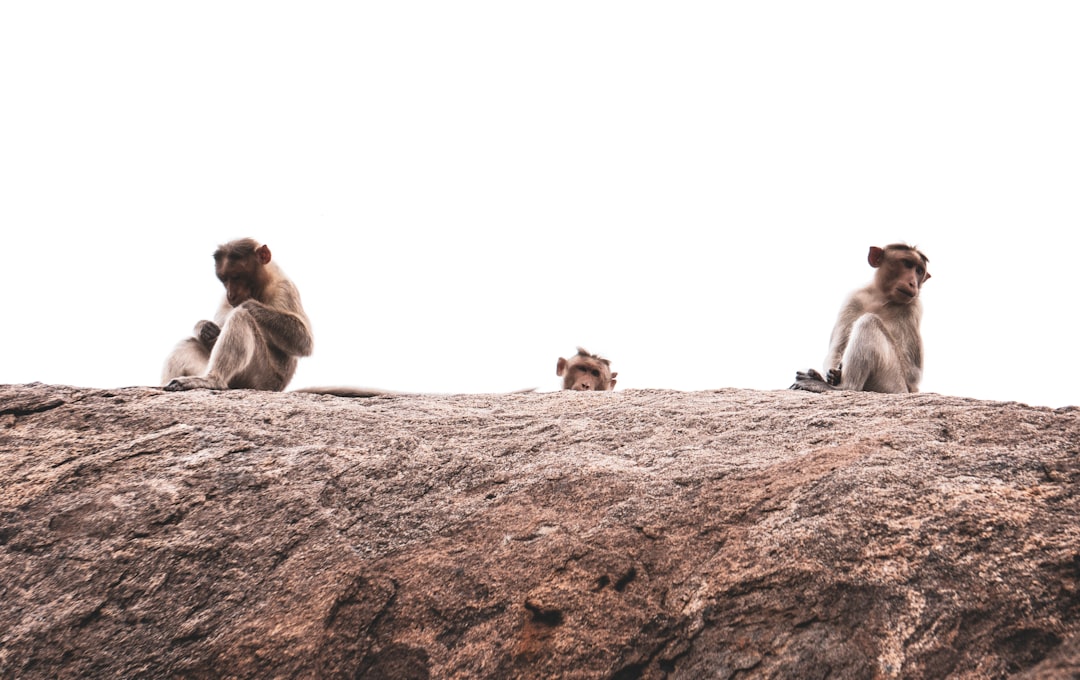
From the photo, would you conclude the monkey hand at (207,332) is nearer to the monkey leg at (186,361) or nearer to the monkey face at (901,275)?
the monkey leg at (186,361)

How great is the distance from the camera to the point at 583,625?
3.78 meters

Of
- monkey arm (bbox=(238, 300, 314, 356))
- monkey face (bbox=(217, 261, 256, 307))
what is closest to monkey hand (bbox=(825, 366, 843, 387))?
monkey arm (bbox=(238, 300, 314, 356))

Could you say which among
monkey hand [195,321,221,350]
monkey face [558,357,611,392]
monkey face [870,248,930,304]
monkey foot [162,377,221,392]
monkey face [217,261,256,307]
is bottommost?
monkey foot [162,377,221,392]

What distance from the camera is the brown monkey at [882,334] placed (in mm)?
7926

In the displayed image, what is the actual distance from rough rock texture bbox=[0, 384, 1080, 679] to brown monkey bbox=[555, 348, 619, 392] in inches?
280

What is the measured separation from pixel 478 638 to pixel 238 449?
77.6 inches

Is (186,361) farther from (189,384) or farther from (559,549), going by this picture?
(559,549)

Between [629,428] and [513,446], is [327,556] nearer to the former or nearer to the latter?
[513,446]

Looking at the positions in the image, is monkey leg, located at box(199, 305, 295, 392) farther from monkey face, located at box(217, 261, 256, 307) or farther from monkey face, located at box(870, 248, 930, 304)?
monkey face, located at box(870, 248, 930, 304)

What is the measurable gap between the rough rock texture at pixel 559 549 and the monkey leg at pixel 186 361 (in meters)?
3.06

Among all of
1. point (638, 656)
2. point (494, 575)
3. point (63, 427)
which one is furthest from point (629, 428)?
point (63, 427)

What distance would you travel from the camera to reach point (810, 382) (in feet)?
25.7

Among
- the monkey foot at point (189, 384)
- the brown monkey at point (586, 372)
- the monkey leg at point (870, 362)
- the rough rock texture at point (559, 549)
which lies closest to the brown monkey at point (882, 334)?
the monkey leg at point (870, 362)

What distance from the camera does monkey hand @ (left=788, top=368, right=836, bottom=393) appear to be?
7707 millimetres
